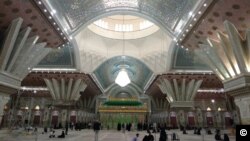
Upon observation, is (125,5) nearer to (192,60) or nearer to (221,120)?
(192,60)

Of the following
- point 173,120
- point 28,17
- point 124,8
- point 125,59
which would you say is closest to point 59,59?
point 124,8

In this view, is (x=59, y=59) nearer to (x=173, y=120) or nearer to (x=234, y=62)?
(x=173, y=120)

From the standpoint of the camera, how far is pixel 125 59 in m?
24.8

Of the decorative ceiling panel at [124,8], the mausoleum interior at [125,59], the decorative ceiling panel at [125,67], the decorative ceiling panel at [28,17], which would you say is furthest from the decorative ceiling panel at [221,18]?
the decorative ceiling panel at [125,67]

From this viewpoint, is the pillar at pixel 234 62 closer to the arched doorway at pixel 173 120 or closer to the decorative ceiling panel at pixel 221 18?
the decorative ceiling panel at pixel 221 18

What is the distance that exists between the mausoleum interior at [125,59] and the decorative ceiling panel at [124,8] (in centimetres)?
5

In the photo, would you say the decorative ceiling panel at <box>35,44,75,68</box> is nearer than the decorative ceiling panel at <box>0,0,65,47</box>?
No

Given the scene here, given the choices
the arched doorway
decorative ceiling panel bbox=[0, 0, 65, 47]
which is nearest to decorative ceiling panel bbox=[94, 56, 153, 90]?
the arched doorway

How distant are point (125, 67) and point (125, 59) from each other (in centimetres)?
119

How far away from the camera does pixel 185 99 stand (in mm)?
19391

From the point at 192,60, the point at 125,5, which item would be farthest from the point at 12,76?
the point at 192,60

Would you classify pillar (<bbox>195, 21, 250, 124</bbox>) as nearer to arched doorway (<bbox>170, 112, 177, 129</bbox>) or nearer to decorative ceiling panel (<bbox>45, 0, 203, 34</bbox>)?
decorative ceiling panel (<bbox>45, 0, 203, 34</bbox>)

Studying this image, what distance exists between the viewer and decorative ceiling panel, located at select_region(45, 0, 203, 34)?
34.0ft

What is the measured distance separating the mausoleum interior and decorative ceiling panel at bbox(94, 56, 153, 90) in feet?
0.58
